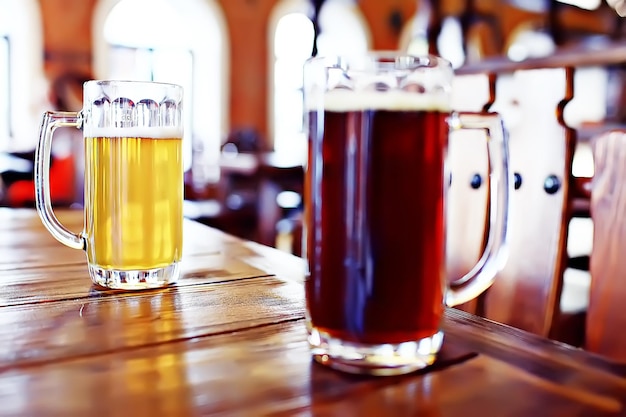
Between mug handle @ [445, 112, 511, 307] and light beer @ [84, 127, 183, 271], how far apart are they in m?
0.30

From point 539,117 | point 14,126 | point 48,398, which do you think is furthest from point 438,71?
point 14,126

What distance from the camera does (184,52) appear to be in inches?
253

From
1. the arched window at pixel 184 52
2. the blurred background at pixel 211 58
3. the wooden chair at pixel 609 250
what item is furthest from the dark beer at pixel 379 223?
the arched window at pixel 184 52

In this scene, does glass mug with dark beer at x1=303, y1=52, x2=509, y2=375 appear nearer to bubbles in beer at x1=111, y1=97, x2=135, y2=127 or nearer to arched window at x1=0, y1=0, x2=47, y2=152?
bubbles in beer at x1=111, y1=97, x2=135, y2=127

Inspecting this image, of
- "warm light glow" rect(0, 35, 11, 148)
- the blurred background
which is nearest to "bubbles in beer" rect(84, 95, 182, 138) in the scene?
the blurred background

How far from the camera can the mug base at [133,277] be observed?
2.10 ft

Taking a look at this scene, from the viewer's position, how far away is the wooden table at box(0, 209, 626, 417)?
365mm

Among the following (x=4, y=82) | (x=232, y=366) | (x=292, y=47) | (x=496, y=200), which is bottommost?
(x=232, y=366)

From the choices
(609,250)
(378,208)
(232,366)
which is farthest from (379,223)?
(609,250)

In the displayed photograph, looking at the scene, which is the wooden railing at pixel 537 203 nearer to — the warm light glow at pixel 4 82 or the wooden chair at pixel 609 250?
the wooden chair at pixel 609 250

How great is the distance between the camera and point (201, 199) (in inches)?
157

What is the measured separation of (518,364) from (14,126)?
5.80 meters

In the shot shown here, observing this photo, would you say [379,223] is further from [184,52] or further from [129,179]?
[184,52]

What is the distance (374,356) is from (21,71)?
5784 millimetres
